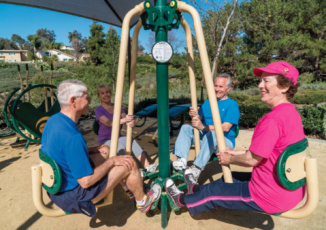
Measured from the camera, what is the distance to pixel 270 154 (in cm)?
141

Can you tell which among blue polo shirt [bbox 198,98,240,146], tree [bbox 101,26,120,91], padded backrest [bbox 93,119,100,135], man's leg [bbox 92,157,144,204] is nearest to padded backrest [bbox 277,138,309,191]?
blue polo shirt [bbox 198,98,240,146]

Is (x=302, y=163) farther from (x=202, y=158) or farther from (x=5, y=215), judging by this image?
(x=5, y=215)

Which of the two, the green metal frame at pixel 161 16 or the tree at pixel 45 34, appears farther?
the tree at pixel 45 34

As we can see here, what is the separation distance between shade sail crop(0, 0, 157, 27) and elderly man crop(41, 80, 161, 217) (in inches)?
100

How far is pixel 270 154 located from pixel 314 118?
4142 millimetres

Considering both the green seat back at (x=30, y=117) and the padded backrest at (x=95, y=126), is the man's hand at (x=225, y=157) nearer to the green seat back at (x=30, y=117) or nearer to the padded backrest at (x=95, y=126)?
the padded backrest at (x=95, y=126)

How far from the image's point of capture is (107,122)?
102 inches

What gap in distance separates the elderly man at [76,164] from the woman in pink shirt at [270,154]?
721mm

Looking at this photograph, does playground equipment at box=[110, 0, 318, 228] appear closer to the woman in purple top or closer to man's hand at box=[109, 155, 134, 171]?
man's hand at box=[109, 155, 134, 171]

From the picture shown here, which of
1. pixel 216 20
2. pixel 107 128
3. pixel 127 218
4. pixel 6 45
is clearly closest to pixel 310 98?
pixel 216 20

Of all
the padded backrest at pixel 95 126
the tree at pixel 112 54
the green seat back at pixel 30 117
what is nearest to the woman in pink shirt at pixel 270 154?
the padded backrest at pixel 95 126

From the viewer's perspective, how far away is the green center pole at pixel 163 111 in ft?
6.03

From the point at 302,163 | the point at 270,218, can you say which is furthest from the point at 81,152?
the point at 270,218

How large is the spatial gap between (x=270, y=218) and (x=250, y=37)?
15.5m
